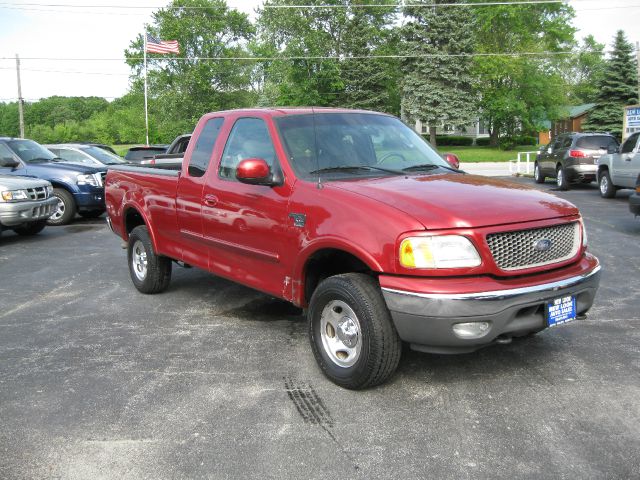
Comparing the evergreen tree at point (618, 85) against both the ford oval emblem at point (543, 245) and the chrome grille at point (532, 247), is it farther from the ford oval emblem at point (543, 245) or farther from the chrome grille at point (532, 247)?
the ford oval emblem at point (543, 245)

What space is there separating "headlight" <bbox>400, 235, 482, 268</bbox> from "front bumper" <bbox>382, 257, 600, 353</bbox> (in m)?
0.18

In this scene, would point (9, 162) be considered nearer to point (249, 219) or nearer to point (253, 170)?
point (249, 219)

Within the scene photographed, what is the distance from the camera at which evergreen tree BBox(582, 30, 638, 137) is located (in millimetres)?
41275

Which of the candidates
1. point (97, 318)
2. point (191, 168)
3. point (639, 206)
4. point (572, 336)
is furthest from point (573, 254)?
point (639, 206)

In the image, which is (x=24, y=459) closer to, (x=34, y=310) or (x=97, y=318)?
(x=97, y=318)

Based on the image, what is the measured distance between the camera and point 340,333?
4176 millimetres

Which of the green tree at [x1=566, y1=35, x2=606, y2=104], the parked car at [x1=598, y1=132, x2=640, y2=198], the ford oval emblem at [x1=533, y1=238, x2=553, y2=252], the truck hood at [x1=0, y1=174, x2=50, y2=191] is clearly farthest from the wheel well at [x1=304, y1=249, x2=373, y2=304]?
the green tree at [x1=566, y1=35, x2=606, y2=104]

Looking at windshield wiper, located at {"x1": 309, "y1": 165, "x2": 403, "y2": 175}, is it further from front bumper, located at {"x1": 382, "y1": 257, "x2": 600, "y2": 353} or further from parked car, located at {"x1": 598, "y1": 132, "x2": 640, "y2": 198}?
parked car, located at {"x1": 598, "y1": 132, "x2": 640, "y2": 198}

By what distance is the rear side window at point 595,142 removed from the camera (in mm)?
18800

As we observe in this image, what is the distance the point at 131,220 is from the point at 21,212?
15.2ft

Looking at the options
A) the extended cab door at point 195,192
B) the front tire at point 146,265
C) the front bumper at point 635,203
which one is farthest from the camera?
the front bumper at point 635,203

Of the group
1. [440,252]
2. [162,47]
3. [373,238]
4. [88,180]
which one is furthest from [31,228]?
[162,47]

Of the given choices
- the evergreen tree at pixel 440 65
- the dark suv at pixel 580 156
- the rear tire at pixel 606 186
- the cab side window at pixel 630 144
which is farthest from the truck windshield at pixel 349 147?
the evergreen tree at pixel 440 65

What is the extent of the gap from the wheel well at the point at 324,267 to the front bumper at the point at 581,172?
1606 centimetres
